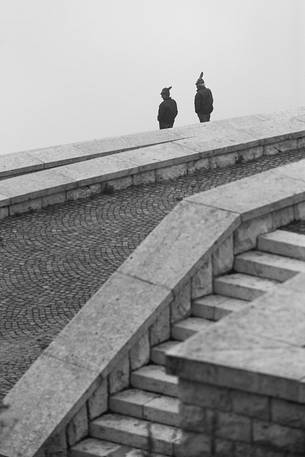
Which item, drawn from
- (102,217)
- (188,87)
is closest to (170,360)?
(102,217)

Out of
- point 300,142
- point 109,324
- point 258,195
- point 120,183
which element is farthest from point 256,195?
point 300,142

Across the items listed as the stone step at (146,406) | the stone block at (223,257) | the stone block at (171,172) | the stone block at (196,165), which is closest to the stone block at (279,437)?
the stone step at (146,406)

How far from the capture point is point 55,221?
49.5ft

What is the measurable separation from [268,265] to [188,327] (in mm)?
860

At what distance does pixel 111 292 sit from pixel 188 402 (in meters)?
2.06

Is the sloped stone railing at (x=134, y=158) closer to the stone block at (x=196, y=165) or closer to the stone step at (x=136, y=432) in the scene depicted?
the stone block at (x=196, y=165)

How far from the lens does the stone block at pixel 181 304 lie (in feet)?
37.2

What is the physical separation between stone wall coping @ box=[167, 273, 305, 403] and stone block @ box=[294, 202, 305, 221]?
A: 2.09 meters

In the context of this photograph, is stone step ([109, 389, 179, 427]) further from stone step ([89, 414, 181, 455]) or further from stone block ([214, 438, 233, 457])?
stone block ([214, 438, 233, 457])

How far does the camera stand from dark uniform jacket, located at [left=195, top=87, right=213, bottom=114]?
25.6 m

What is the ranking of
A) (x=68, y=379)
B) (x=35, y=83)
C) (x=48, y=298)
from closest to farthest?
(x=68, y=379), (x=48, y=298), (x=35, y=83)

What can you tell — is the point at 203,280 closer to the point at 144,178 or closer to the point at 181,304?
the point at 181,304

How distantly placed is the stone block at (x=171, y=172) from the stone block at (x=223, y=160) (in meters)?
0.39

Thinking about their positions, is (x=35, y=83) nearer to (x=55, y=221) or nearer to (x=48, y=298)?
(x=55, y=221)
